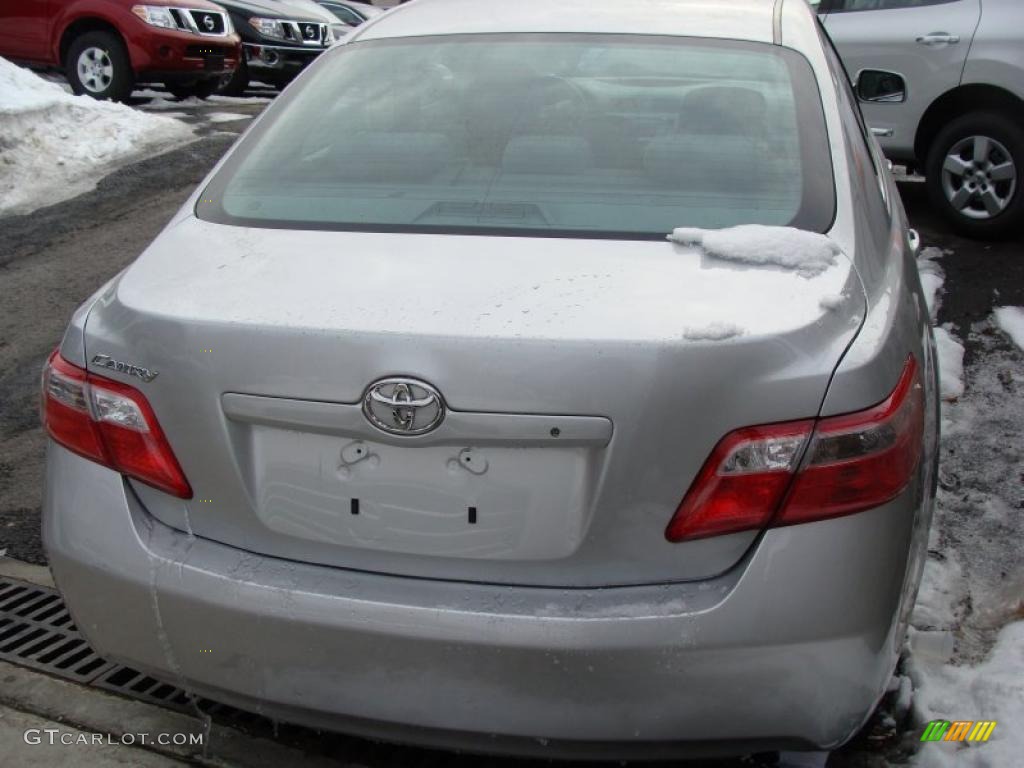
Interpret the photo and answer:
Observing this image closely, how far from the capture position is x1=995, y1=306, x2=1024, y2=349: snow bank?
5.14 meters

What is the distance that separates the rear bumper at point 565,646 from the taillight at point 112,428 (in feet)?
0.50

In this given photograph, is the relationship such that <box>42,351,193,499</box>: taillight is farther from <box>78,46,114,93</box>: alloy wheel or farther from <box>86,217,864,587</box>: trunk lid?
<box>78,46,114,93</box>: alloy wheel

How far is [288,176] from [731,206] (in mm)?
1046

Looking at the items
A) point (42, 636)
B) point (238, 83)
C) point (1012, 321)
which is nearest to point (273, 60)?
point (238, 83)

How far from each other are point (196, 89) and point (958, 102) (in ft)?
25.8

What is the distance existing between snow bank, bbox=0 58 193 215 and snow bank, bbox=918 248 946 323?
5.41 m

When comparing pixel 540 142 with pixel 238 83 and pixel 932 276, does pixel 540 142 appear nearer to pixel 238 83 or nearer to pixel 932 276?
pixel 932 276

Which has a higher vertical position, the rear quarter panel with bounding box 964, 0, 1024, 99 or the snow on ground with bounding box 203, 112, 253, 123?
the rear quarter panel with bounding box 964, 0, 1024, 99

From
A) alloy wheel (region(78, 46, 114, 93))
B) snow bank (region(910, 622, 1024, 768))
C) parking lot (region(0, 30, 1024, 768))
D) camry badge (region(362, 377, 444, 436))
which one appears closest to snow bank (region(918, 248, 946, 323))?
parking lot (region(0, 30, 1024, 768))

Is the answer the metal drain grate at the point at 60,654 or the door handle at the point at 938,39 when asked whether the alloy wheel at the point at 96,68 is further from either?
the metal drain grate at the point at 60,654

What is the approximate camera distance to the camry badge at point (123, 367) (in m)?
2.08

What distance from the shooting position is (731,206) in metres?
2.39

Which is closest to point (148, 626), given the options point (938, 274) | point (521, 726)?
point (521, 726)

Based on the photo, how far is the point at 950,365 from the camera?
4797mm
